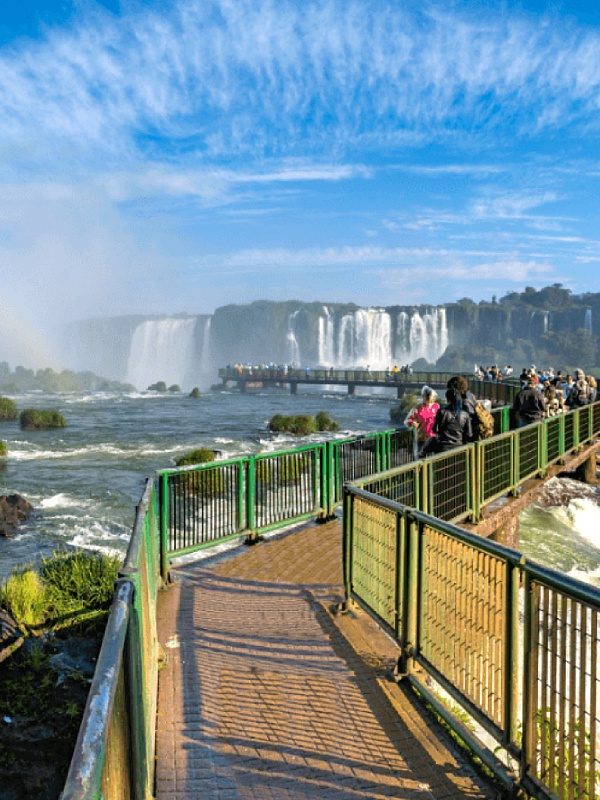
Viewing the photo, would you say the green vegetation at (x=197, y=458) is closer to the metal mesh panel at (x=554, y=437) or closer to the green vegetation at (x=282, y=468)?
the metal mesh panel at (x=554, y=437)

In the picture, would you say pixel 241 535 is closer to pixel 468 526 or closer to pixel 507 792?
pixel 468 526

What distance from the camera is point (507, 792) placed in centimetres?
360

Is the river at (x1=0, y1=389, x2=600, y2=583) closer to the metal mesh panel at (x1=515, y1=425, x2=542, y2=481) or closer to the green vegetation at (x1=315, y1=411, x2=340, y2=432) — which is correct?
the green vegetation at (x1=315, y1=411, x2=340, y2=432)

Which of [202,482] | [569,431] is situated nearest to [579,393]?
[569,431]

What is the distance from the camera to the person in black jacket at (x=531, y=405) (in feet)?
46.0

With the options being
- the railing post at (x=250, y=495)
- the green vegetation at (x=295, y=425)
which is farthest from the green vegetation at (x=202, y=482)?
the green vegetation at (x=295, y=425)

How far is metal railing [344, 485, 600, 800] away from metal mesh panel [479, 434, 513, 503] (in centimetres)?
478

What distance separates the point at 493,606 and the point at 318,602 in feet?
10.4

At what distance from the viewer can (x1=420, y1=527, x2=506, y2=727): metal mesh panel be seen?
3879 mm

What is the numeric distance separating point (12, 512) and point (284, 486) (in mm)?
10593

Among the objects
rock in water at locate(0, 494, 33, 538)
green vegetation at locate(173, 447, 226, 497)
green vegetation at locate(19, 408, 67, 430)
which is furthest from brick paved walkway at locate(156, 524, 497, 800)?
green vegetation at locate(19, 408, 67, 430)

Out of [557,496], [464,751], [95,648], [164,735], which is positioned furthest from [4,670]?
[557,496]

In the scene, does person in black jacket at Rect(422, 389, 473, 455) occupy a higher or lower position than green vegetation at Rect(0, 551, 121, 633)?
higher

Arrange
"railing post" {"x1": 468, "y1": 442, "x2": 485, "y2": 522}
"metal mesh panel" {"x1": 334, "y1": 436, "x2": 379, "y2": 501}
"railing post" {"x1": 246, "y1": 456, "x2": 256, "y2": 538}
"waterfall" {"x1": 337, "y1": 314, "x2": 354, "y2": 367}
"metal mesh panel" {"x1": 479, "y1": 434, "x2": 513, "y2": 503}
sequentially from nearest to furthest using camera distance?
"railing post" {"x1": 246, "y1": 456, "x2": 256, "y2": 538} → "railing post" {"x1": 468, "y1": 442, "x2": 485, "y2": 522} → "metal mesh panel" {"x1": 479, "y1": 434, "x2": 513, "y2": 503} → "metal mesh panel" {"x1": 334, "y1": 436, "x2": 379, "y2": 501} → "waterfall" {"x1": 337, "y1": 314, "x2": 354, "y2": 367}
